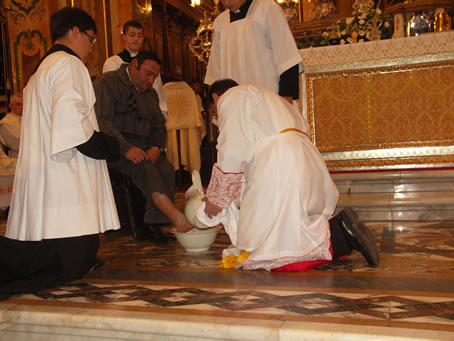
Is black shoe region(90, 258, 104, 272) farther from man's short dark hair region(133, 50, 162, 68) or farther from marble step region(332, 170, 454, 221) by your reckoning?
marble step region(332, 170, 454, 221)

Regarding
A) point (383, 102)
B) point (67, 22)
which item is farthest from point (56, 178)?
point (383, 102)

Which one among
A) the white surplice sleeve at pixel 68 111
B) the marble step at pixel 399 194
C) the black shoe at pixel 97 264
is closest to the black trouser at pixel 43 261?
the black shoe at pixel 97 264

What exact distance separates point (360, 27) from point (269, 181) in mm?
3520

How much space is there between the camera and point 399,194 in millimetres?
4742

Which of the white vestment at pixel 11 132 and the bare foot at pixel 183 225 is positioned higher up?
the white vestment at pixel 11 132

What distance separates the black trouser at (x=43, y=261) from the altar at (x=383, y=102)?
3.31 m

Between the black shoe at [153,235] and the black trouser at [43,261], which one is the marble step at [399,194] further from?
the black trouser at [43,261]

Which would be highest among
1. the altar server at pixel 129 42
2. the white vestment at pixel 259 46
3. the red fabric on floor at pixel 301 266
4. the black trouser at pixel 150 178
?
the altar server at pixel 129 42

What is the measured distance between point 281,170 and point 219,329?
3.68 ft

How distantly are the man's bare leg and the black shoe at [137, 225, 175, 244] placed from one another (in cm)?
35

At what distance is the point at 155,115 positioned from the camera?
4387 mm

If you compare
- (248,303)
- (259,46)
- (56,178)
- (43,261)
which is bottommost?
(248,303)

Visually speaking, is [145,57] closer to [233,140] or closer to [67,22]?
[67,22]

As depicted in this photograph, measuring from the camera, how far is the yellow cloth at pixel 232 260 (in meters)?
2.96
